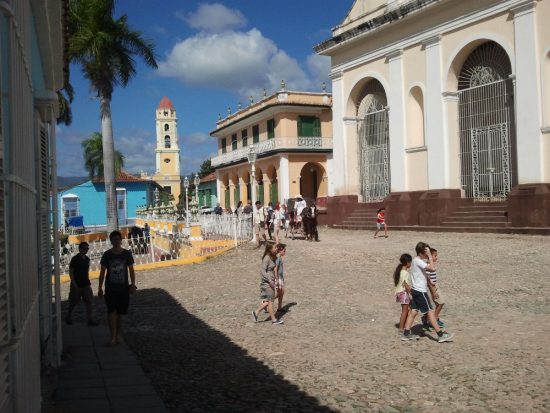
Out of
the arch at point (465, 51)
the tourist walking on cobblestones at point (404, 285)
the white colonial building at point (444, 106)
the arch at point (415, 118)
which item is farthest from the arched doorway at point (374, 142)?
the tourist walking on cobblestones at point (404, 285)

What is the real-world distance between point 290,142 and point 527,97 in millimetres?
19796

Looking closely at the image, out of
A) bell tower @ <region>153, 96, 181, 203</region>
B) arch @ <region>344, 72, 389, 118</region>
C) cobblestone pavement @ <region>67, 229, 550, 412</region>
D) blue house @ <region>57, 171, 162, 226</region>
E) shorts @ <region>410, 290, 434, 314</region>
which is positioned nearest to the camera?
cobblestone pavement @ <region>67, 229, 550, 412</region>

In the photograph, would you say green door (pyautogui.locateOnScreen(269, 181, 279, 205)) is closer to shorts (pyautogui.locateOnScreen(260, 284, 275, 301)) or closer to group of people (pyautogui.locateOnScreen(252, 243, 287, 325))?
group of people (pyautogui.locateOnScreen(252, 243, 287, 325))

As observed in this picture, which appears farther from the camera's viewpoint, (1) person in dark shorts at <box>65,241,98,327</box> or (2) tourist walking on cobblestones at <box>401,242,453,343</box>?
(1) person in dark shorts at <box>65,241,98,327</box>

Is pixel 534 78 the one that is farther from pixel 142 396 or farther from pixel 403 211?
pixel 142 396

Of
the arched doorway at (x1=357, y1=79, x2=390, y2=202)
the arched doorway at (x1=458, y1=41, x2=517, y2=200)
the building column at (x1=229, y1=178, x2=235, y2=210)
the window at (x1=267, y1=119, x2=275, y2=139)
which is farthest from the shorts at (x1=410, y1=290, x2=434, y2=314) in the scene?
the building column at (x1=229, y1=178, x2=235, y2=210)

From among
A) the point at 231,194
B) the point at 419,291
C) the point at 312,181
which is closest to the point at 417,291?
the point at 419,291

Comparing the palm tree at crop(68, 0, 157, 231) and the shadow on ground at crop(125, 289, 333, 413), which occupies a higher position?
the palm tree at crop(68, 0, 157, 231)

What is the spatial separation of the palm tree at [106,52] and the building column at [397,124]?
379 inches

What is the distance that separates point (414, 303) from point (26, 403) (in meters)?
5.31

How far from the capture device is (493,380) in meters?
5.62

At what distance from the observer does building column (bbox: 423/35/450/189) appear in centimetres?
2009

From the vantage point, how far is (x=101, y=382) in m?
5.73

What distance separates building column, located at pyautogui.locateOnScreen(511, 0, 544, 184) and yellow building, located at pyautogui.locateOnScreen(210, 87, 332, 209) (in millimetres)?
19428
